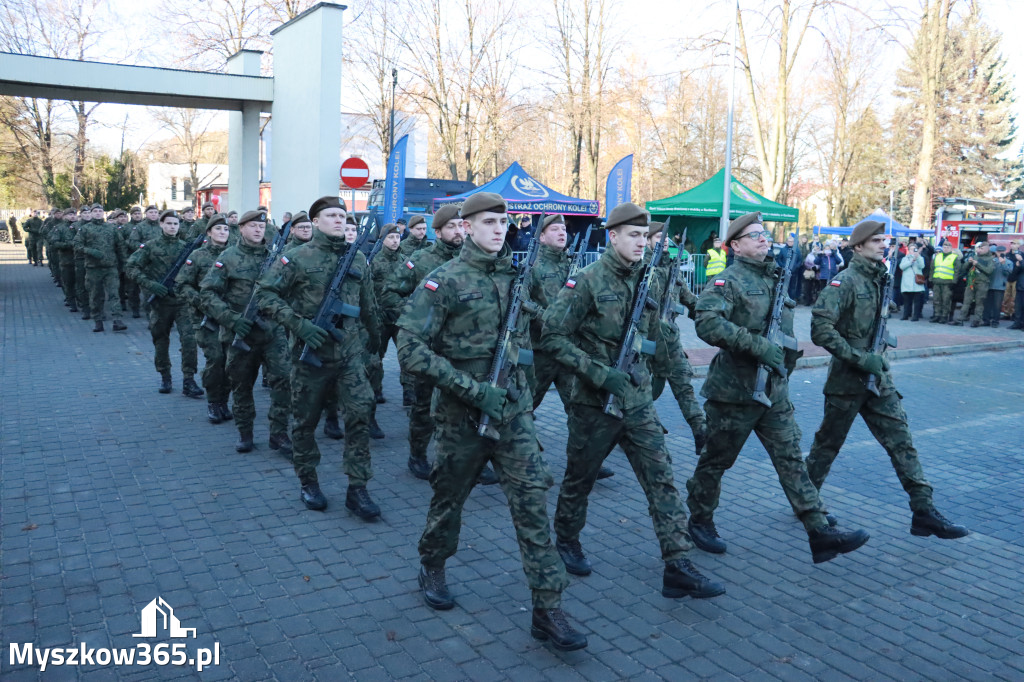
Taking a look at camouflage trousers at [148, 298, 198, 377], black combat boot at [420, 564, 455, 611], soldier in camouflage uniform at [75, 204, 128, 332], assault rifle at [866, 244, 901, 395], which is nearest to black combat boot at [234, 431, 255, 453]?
camouflage trousers at [148, 298, 198, 377]

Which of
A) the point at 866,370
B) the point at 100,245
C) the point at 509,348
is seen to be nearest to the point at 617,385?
→ the point at 509,348

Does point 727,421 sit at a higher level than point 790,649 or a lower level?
higher

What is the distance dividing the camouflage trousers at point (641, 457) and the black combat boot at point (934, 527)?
6.18ft

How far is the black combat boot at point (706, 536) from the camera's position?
5609 millimetres

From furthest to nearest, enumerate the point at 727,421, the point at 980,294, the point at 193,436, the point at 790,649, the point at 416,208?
1. the point at 416,208
2. the point at 980,294
3. the point at 193,436
4. the point at 727,421
5. the point at 790,649

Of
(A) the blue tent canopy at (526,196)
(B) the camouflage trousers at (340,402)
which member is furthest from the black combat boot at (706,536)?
(A) the blue tent canopy at (526,196)

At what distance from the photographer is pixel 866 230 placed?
587 cm

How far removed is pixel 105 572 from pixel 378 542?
5.23ft

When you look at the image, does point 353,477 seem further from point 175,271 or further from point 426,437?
point 175,271

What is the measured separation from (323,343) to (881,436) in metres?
3.81

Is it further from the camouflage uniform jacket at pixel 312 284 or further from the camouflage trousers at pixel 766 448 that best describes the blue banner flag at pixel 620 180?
the camouflage trousers at pixel 766 448

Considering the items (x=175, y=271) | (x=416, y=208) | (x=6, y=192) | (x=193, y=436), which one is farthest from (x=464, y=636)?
(x=6, y=192)

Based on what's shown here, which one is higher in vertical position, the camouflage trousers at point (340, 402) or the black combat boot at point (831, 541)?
the camouflage trousers at point (340, 402)

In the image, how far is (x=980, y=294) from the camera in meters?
20.1
